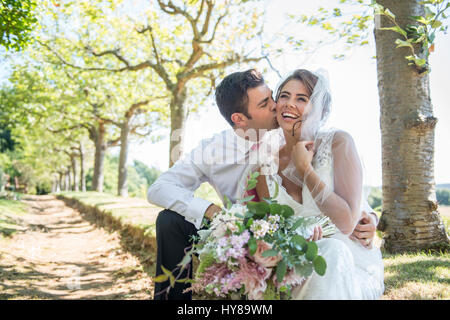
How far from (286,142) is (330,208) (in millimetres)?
928

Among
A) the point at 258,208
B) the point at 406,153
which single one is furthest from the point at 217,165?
the point at 406,153

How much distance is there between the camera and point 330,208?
228 centimetres

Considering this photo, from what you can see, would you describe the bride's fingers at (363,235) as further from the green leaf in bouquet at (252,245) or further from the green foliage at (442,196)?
the green foliage at (442,196)

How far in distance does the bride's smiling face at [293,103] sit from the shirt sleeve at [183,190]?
33.4 inches

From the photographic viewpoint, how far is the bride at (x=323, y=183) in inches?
76.5

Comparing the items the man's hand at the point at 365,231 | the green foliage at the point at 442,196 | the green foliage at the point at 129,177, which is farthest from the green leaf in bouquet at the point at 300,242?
the green foliage at the point at 129,177

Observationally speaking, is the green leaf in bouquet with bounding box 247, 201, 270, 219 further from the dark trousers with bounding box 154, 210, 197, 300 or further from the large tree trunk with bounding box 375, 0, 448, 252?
the large tree trunk with bounding box 375, 0, 448, 252

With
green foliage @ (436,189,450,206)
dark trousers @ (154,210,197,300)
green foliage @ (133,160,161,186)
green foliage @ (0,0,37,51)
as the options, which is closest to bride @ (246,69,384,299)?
dark trousers @ (154,210,197,300)

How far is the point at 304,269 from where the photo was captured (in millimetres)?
1828

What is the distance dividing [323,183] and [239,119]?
4.07ft

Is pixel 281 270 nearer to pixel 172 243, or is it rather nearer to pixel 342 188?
pixel 342 188

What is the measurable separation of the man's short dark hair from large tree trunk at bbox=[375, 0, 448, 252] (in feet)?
6.60
